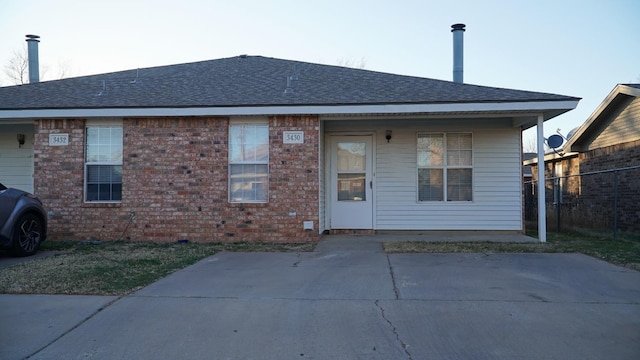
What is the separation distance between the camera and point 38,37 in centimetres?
1538

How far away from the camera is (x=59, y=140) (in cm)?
1059

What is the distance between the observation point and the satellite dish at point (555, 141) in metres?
16.2

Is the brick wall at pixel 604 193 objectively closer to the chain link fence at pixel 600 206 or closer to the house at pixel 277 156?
the chain link fence at pixel 600 206

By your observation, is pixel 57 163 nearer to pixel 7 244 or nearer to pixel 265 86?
pixel 7 244

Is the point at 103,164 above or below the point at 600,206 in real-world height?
above

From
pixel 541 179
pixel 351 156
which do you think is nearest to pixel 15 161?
pixel 351 156

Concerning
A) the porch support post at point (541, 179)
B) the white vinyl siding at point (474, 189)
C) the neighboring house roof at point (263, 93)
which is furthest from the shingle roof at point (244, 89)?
the white vinyl siding at point (474, 189)

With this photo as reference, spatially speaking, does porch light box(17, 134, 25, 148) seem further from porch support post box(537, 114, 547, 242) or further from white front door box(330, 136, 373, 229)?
porch support post box(537, 114, 547, 242)

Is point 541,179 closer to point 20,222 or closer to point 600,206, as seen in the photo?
point 600,206

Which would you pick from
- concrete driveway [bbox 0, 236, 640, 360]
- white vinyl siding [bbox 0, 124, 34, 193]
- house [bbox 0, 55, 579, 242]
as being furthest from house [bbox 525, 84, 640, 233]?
white vinyl siding [bbox 0, 124, 34, 193]

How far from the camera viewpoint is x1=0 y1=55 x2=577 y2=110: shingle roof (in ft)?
32.9

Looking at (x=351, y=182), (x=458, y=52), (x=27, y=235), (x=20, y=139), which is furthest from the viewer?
(x=458, y=52)

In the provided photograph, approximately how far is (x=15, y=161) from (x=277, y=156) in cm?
716

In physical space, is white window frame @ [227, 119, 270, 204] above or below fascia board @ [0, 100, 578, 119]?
below
